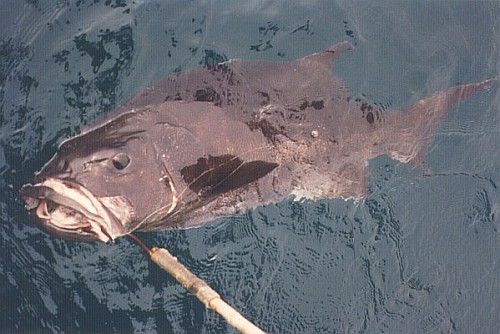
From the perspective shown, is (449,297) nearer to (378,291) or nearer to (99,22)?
(378,291)

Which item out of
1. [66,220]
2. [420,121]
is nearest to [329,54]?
[420,121]

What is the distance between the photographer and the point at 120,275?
5289 millimetres

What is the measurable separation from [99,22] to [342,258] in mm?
2910

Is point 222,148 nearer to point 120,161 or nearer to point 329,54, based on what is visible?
point 120,161

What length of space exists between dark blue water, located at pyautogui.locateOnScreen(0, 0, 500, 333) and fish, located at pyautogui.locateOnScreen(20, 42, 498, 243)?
12.0 inches

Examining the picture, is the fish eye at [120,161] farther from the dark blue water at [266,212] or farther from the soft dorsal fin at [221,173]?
the dark blue water at [266,212]

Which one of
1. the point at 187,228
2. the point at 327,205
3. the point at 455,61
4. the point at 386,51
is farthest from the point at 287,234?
the point at 455,61

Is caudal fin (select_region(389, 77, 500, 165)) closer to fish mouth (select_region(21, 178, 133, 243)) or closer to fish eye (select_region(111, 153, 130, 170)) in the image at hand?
fish eye (select_region(111, 153, 130, 170))

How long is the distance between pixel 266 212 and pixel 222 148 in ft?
3.96

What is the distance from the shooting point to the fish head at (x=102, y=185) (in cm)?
358

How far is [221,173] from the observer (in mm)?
4504

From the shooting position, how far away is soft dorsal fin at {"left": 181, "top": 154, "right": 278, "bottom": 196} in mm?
4262

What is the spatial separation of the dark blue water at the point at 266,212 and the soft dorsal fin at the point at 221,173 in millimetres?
717

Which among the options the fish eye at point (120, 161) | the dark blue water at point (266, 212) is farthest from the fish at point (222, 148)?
the dark blue water at point (266, 212)
